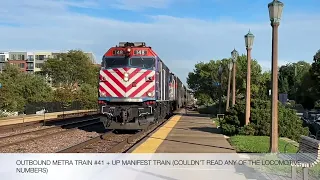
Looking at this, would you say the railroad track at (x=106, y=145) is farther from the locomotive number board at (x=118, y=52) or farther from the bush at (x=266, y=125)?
the bush at (x=266, y=125)

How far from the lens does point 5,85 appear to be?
A: 158 feet

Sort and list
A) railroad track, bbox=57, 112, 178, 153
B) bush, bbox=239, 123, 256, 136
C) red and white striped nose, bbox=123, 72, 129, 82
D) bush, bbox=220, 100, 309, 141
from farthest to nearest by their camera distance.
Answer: red and white striped nose, bbox=123, 72, 129, 82 < bush, bbox=239, 123, 256, 136 < bush, bbox=220, 100, 309, 141 < railroad track, bbox=57, 112, 178, 153

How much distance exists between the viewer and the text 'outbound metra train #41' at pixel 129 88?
2027 centimetres

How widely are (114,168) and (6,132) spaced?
51.0ft

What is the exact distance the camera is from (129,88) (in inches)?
808

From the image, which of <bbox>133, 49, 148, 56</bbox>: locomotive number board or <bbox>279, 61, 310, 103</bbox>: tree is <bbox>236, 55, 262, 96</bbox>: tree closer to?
<bbox>133, 49, 148, 56</bbox>: locomotive number board

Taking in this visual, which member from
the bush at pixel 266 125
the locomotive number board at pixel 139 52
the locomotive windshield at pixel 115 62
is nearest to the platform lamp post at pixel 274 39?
the bush at pixel 266 125

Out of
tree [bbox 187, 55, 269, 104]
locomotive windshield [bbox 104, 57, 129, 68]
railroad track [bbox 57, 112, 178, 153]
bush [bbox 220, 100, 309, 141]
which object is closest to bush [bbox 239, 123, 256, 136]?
bush [bbox 220, 100, 309, 141]

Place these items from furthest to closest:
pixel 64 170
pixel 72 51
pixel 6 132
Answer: pixel 72 51 → pixel 6 132 → pixel 64 170

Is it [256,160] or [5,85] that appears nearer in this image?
[256,160]

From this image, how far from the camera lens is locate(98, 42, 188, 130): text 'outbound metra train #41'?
20.3m

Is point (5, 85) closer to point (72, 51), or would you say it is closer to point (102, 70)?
point (102, 70)

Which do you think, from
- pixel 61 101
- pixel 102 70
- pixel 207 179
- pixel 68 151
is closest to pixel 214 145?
pixel 68 151

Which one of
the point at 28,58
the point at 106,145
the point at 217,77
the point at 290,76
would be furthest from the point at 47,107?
the point at 28,58
